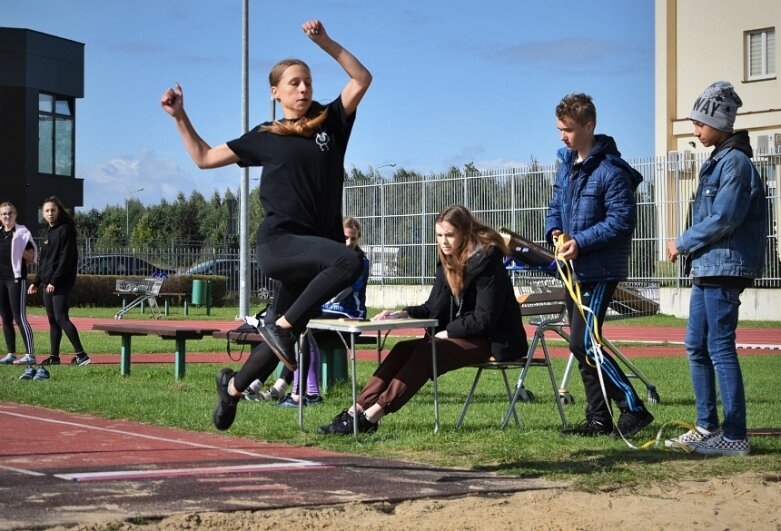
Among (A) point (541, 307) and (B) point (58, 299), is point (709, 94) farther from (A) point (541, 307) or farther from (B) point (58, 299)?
(B) point (58, 299)

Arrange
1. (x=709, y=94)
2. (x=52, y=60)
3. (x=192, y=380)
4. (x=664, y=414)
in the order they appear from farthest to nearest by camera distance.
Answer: (x=52, y=60) < (x=192, y=380) < (x=664, y=414) < (x=709, y=94)

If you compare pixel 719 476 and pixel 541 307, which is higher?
pixel 541 307

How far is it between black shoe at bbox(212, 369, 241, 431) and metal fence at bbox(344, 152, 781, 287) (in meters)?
22.0

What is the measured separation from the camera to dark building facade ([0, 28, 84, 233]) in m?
48.4

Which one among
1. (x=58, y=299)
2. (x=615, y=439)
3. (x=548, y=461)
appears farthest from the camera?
(x=58, y=299)

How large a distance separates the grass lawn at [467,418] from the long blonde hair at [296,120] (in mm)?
2106

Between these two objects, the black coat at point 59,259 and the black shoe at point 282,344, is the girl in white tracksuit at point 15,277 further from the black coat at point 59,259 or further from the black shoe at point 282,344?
the black shoe at point 282,344

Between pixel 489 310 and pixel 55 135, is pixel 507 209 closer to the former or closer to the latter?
pixel 55 135

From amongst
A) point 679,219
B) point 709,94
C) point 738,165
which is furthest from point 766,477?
point 679,219

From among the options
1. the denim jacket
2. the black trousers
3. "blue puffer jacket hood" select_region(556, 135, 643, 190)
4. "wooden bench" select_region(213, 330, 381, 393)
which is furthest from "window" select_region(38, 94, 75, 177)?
the denim jacket

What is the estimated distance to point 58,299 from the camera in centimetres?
1487

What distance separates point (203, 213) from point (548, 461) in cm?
11960

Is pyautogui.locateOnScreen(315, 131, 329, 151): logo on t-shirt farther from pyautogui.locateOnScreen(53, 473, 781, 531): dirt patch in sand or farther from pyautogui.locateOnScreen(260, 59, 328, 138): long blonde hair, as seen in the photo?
pyautogui.locateOnScreen(53, 473, 781, 531): dirt patch in sand

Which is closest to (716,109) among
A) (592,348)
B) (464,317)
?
(592,348)
